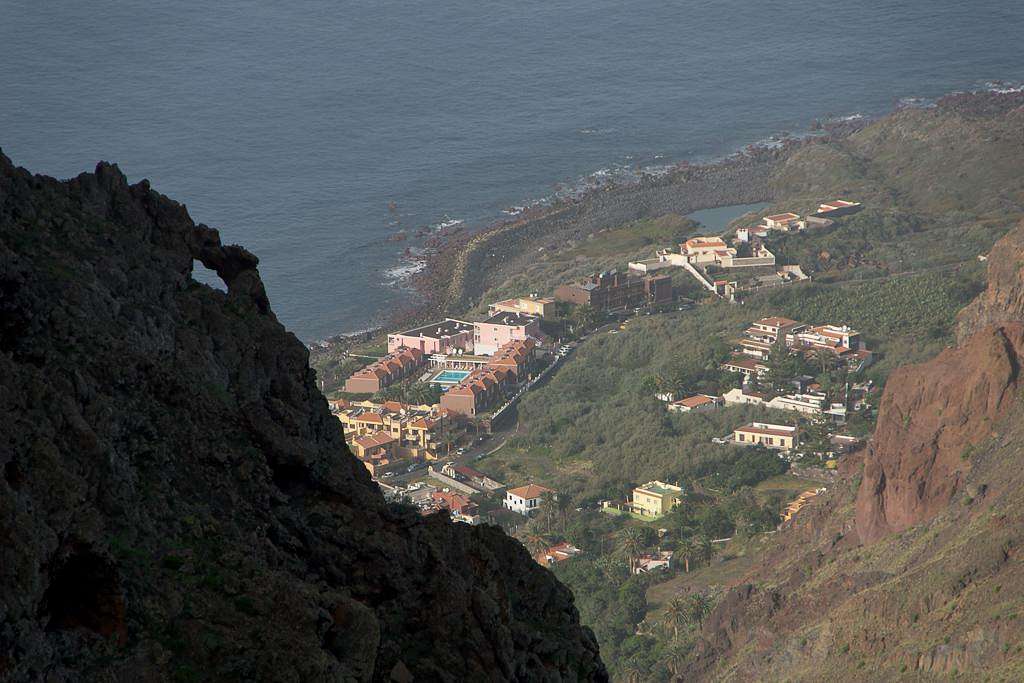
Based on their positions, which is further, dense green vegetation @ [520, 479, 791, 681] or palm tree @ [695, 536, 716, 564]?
palm tree @ [695, 536, 716, 564]

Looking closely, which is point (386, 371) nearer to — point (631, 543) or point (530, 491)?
point (530, 491)

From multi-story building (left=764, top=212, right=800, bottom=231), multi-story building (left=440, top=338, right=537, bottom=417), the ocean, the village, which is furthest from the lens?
the ocean

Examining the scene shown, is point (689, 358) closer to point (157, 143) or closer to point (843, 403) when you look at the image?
point (843, 403)

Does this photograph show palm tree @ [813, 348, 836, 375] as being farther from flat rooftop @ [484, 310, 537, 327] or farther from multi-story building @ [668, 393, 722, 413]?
flat rooftop @ [484, 310, 537, 327]

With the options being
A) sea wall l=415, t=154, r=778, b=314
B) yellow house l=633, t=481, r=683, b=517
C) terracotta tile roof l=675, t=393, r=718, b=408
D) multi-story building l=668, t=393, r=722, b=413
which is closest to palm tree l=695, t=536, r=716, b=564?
yellow house l=633, t=481, r=683, b=517

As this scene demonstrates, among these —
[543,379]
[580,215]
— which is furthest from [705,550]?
[580,215]

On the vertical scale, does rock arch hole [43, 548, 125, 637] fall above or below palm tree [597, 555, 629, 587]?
above
